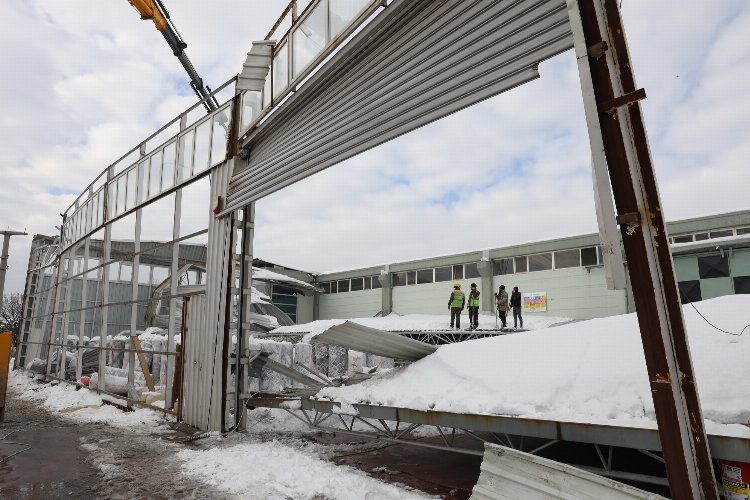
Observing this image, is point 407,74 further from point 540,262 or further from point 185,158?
point 540,262

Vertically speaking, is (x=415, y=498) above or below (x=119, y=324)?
below

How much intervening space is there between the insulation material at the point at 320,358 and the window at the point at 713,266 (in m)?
14.2

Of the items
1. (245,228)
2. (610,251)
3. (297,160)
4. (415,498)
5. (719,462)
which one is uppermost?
(297,160)

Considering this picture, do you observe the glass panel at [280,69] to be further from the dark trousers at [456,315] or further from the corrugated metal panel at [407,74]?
the dark trousers at [456,315]

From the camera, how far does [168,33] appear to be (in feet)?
72.4

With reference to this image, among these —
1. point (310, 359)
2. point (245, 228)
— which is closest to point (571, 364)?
point (245, 228)

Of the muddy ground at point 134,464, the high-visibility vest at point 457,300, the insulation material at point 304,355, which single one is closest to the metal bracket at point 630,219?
the muddy ground at point 134,464

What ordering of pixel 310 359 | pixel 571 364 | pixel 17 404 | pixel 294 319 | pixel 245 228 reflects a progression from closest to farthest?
pixel 571 364 < pixel 245 228 < pixel 17 404 < pixel 310 359 < pixel 294 319

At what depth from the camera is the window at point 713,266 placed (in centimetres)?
1731

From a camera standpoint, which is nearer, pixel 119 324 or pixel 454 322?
pixel 454 322

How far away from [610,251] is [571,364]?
234cm

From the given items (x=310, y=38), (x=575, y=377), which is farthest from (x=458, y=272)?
(x=575, y=377)

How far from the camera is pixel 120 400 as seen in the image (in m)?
11.4

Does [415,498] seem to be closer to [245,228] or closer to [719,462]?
[719,462]
